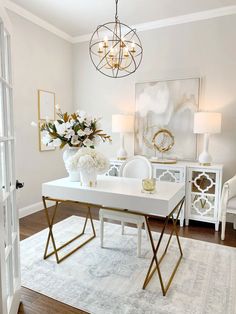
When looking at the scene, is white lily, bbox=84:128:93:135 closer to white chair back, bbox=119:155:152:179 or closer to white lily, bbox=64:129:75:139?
white lily, bbox=64:129:75:139

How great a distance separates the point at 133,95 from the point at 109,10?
4.07 ft

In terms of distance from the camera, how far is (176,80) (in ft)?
11.7

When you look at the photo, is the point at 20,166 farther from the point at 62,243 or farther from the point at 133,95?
the point at 133,95

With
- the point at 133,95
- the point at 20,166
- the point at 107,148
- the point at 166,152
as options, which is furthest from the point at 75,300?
the point at 133,95

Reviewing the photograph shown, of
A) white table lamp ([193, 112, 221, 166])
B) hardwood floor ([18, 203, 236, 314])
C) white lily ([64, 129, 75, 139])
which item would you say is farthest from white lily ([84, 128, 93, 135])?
white table lamp ([193, 112, 221, 166])

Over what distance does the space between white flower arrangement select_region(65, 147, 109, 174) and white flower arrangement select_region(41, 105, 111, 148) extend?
10 centimetres

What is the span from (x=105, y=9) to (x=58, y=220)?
2.96m

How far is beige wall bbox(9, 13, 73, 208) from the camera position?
331 centimetres

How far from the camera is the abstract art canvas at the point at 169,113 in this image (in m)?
3.51

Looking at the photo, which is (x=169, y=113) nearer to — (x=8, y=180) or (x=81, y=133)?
(x=81, y=133)

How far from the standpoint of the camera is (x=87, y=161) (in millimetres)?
1987

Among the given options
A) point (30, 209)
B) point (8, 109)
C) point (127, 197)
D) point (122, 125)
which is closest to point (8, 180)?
point (8, 109)
